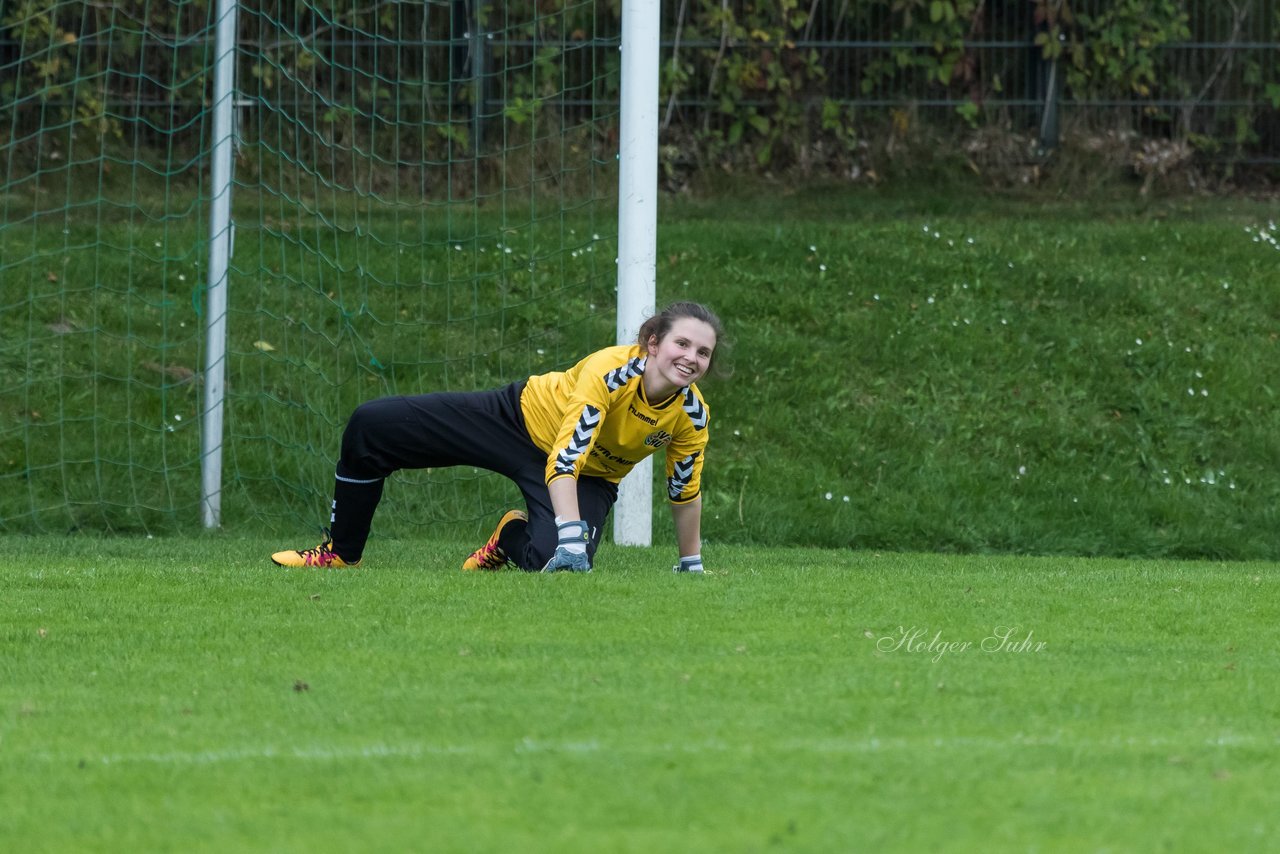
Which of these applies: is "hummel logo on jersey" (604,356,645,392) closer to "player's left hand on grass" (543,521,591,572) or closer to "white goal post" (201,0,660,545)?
"player's left hand on grass" (543,521,591,572)

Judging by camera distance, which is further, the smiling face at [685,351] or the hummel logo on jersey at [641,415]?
the hummel logo on jersey at [641,415]

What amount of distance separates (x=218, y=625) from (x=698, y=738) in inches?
79.6

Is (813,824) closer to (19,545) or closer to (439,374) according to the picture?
(19,545)

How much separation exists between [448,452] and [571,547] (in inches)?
31.6

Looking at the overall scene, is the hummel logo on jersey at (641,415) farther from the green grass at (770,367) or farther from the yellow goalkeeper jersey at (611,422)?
the green grass at (770,367)

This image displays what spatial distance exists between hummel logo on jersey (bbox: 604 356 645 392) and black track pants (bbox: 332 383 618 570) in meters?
0.50

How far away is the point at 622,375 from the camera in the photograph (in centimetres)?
652

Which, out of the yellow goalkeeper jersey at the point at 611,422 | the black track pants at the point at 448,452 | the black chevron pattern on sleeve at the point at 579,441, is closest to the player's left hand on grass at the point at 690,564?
the yellow goalkeeper jersey at the point at 611,422

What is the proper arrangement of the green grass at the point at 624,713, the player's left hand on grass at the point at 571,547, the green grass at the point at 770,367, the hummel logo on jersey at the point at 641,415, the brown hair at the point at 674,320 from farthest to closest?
the green grass at the point at 770,367
the hummel logo on jersey at the point at 641,415
the brown hair at the point at 674,320
the player's left hand on grass at the point at 571,547
the green grass at the point at 624,713

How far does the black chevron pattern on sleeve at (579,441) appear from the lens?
638 cm

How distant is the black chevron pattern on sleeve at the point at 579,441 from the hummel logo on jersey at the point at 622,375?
0.42 feet

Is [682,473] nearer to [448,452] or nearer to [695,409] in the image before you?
[695,409]

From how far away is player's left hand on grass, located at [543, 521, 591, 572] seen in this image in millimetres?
6355

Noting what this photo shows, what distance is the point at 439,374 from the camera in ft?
34.2
